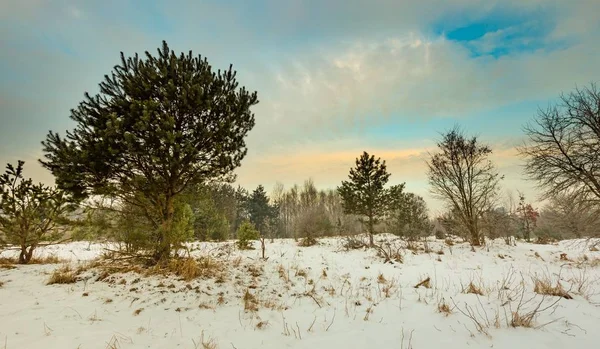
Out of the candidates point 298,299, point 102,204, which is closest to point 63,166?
point 102,204

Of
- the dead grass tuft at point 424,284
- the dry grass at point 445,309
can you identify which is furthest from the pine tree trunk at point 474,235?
the dry grass at point 445,309

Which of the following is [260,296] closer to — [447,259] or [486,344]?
[486,344]

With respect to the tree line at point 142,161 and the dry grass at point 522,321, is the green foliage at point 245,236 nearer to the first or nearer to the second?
the tree line at point 142,161

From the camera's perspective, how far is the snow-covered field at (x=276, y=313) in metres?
3.80

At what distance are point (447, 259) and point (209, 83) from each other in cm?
1172

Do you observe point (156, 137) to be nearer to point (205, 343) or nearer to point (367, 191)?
point (205, 343)

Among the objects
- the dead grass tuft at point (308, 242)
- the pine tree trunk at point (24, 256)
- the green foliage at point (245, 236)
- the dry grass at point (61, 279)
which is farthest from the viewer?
the dead grass tuft at point (308, 242)

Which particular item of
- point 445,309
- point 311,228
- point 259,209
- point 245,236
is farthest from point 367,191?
point 259,209

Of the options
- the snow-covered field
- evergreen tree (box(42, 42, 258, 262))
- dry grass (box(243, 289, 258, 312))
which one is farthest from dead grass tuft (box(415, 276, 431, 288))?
evergreen tree (box(42, 42, 258, 262))

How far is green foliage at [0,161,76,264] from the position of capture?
825 centimetres

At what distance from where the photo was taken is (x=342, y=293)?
21.1ft

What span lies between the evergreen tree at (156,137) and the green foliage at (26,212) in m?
3.07

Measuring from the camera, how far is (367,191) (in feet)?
55.7

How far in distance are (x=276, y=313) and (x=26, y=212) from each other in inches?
→ 368
